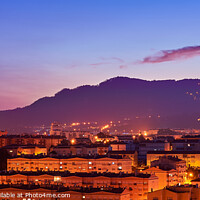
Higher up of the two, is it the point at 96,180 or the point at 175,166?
the point at 175,166

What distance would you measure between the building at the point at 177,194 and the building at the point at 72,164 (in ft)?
52.6

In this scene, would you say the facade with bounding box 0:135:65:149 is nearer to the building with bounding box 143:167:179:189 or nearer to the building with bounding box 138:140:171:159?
the building with bounding box 138:140:171:159

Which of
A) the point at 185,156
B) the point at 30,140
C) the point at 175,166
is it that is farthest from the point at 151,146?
the point at 30,140

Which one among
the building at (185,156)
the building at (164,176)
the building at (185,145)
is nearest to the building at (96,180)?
the building at (164,176)

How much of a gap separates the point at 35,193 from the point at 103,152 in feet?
90.5

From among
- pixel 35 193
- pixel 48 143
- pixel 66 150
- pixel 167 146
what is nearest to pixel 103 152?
pixel 66 150

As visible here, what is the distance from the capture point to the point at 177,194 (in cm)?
2761

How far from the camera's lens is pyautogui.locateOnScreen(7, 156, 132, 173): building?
147 feet

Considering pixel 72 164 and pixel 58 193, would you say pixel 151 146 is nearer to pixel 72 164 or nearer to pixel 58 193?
pixel 72 164

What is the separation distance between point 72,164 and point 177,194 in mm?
18758

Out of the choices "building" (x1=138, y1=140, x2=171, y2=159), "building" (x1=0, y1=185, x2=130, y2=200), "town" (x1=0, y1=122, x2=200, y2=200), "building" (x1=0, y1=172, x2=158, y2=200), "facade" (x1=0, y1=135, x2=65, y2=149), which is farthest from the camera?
"facade" (x1=0, y1=135, x2=65, y2=149)

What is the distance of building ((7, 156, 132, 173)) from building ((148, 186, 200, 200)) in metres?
16.0

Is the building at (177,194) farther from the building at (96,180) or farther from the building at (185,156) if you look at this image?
the building at (185,156)

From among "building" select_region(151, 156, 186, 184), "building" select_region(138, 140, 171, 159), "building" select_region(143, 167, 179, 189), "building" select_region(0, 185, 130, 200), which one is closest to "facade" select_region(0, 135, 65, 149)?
"building" select_region(138, 140, 171, 159)
